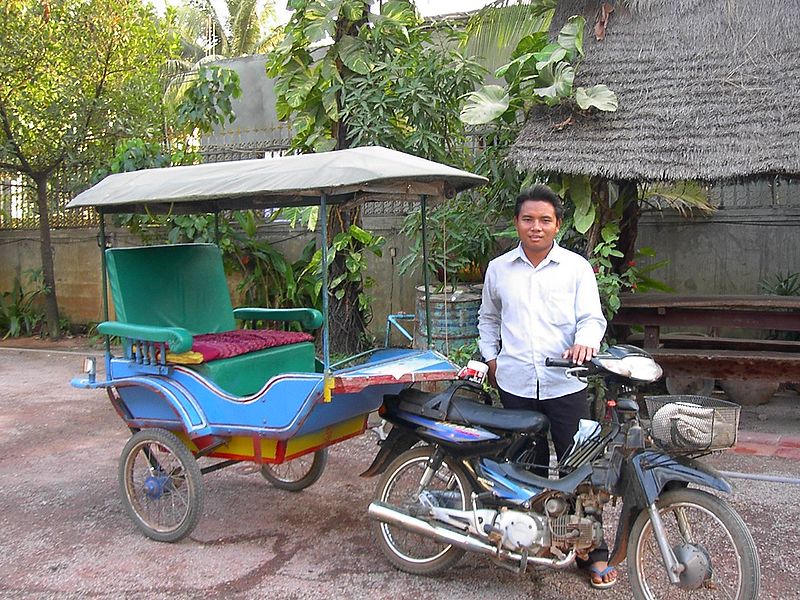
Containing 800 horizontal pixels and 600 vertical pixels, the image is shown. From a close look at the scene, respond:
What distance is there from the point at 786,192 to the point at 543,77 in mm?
3430

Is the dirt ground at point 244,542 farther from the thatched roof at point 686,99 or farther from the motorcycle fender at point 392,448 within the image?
the thatched roof at point 686,99

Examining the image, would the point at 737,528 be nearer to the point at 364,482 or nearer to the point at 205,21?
the point at 364,482

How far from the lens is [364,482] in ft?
17.5

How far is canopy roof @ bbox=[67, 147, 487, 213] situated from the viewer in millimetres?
3764

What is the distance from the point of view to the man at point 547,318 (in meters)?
3.66

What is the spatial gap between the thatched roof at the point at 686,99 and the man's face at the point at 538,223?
2.99 meters

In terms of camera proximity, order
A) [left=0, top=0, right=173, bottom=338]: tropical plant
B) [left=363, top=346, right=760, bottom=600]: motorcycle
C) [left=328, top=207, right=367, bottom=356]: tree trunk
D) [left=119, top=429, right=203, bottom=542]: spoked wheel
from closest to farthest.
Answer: [left=363, top=346, right=760, bottom=600]: motorcycle < [left=119, top=429, right=203, bottom=542]: spoked wheel < [left=328, top=207, right=367, bottom=356]: tree trunk < [left=0, top=0, right=173, bottom=338]: tropical plant

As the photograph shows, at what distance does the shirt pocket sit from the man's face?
0.24 m

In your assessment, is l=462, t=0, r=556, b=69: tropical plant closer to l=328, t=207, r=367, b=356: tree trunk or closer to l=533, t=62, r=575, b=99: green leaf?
l=533, t=62, r=575, b=99: green leaf

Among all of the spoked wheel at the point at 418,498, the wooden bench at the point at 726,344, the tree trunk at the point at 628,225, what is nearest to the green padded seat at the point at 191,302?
the spoked wheel at the point at 418,498

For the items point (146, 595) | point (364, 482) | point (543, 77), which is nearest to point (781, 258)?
point (543, 77)

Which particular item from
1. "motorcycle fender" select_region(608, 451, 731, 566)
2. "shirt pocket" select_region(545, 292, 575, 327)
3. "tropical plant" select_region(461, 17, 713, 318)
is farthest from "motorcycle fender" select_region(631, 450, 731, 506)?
"tropical plant" select_region(461, 17, 713, 318)

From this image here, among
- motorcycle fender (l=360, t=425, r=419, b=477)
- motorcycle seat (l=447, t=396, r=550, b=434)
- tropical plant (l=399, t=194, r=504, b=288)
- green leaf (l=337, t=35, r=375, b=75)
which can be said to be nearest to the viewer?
motorcycle seat (l=447, t=396, r=550, b=434)

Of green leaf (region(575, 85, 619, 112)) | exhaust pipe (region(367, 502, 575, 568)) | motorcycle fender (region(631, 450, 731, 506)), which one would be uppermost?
green leaf (region(575, 85, 619, 112))
